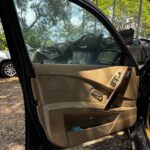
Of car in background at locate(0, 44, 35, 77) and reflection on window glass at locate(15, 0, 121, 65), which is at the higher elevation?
reflection on window glass at locate(15, 0, 121, 65)

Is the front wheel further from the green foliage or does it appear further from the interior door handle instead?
the interior door handle

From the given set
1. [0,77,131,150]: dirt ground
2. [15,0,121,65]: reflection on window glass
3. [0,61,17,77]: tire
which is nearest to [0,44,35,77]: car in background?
[0,61,17,77]: tire

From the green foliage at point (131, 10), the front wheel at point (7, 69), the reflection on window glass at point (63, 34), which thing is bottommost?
the front wheel at point (7, 69)

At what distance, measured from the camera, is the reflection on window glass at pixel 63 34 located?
2.13 meters

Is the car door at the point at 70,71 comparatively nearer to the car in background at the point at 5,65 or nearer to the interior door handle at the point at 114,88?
the interior door handle at the point at 114,88

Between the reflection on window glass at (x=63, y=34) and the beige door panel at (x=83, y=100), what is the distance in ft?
0.32

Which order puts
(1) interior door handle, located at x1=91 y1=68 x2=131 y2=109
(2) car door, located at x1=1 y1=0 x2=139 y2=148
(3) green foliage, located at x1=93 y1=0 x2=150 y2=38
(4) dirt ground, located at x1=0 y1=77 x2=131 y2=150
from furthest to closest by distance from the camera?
(3) green foliage, located at x1=93 y1=0 x2=150 y2=38, (4) dirt ground, located at x1=0 y1=77 x2=131 y2=150, (1) interior door handle, located at x1=91 y1=68 x2=131 y2=109, (2) car door, located at x1=1 y1=0 x2=139 y2=148

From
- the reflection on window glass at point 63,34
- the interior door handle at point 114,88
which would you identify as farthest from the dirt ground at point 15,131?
the reflection on window glass at point 63,34

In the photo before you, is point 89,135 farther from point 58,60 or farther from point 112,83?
point 58,60

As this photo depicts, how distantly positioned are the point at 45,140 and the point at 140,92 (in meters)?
1.17

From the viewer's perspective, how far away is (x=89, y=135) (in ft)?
7.86

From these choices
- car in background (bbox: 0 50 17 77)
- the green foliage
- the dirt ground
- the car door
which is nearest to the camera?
the car door

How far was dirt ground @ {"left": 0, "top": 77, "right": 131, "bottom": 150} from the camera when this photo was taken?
3438 mm

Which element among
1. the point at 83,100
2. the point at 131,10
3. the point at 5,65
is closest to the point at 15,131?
the point at 83,100
